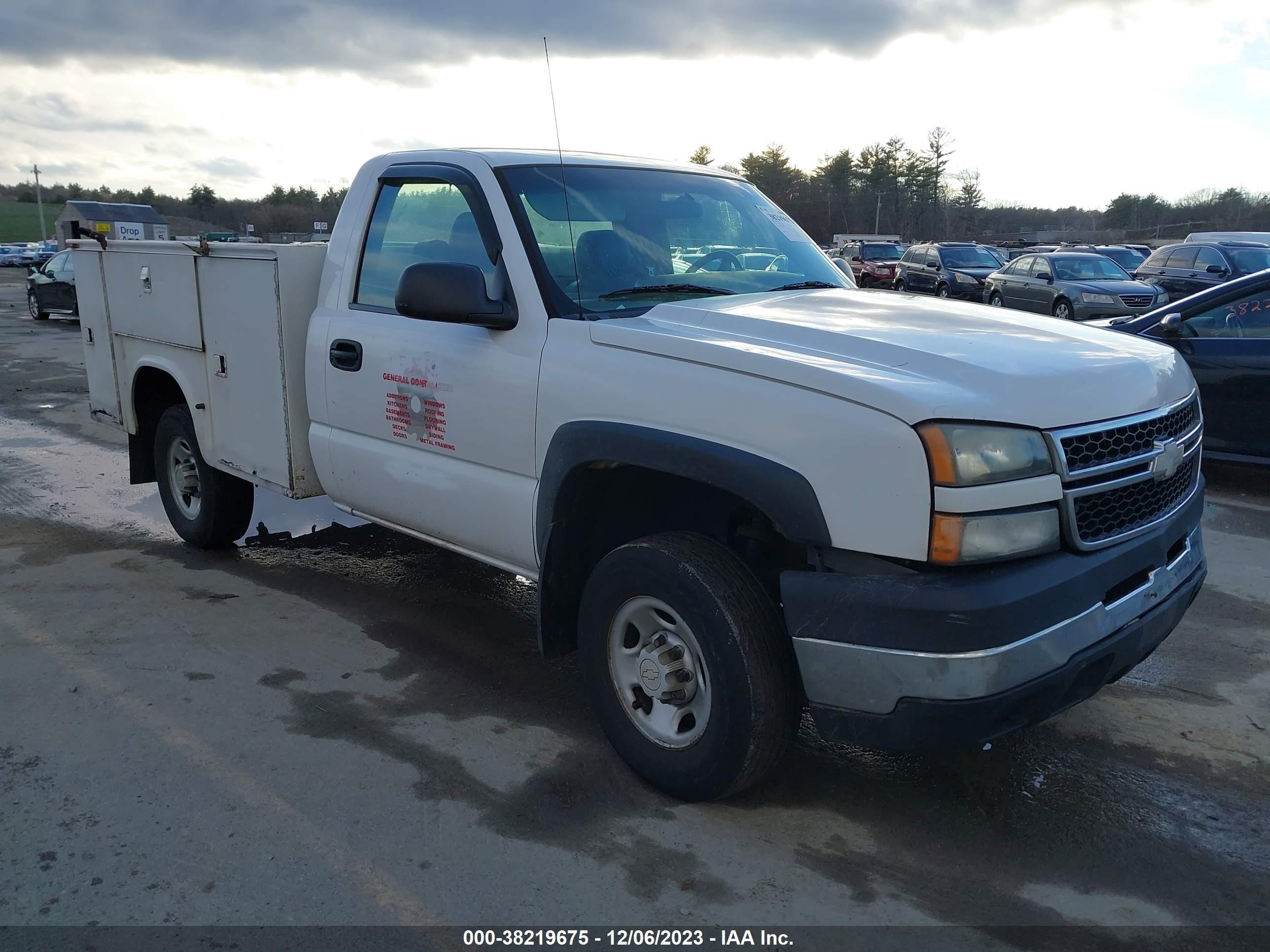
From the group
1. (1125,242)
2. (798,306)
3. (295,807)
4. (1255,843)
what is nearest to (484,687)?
(295,807)

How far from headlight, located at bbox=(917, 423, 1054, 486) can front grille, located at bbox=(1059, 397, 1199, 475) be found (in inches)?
4.0

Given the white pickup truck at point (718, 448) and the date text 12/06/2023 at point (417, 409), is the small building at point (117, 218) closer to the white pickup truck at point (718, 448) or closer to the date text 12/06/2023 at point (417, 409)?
the white pickup truck at point (718, 448)

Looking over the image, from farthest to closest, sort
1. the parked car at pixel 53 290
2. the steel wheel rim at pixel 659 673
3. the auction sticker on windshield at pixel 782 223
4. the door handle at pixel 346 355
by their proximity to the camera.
Result: the parked car at pixel 53 290
the auction sticker on windshield at pixel 782 223
the door handle at pixel 346 355
the steel wheel rim at pixel 659 673

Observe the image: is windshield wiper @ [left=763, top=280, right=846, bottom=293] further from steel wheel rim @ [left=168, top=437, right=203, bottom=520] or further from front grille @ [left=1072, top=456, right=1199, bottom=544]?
steel wheel rim @ [left=168, top=437, right=203, bottom=520]

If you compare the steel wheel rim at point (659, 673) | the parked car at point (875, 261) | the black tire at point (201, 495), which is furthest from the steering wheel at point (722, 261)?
the parked car at point (875, 261)

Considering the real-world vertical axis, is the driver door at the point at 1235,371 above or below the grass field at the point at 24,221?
below

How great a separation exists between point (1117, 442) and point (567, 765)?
6.68ft

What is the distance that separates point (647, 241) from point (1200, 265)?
17.1 metres

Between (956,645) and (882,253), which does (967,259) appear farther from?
(956,645)

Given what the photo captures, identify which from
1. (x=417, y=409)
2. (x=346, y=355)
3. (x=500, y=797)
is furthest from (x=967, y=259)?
(x=500, y=797)

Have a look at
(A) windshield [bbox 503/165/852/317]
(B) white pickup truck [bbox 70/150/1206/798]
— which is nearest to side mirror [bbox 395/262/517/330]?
(B) white pickup truck [bbox 70/150/1206/798]

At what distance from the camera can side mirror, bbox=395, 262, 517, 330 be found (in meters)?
3.40

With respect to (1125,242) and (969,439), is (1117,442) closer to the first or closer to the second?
(969,439)

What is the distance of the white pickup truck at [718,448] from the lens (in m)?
2.58
